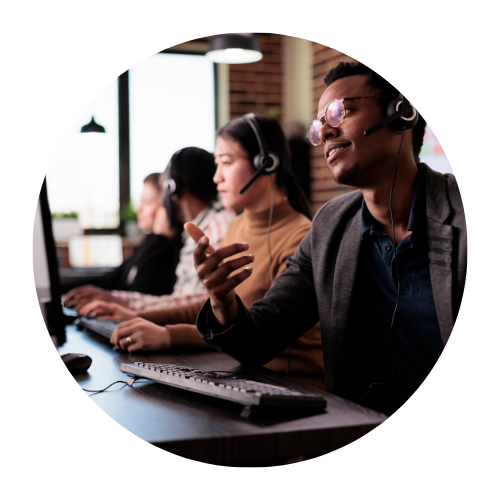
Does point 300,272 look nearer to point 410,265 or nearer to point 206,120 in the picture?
point 410,265

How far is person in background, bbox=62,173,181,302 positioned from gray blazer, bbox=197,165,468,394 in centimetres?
108

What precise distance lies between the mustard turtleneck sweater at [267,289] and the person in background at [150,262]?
0.63 m

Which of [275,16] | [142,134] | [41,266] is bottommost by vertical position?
[41,266]

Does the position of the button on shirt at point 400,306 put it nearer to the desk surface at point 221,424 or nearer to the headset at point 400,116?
the headset at point 400,116

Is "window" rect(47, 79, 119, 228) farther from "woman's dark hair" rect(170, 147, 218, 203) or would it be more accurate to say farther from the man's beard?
the man's beard

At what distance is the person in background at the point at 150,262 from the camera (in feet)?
8.62

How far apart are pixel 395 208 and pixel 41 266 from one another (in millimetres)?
999

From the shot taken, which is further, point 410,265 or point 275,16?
point 410,265

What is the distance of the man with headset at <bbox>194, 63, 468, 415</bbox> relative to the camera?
116cm

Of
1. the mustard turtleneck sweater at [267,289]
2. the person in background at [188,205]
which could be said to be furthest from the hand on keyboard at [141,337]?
the person in background at [188,205]

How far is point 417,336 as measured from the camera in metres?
1.19

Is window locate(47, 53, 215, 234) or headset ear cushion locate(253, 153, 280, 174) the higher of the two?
window locate(47, 53, 215, 234)

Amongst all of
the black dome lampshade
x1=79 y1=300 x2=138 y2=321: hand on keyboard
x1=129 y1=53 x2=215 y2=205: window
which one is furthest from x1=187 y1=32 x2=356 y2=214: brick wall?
x1=79 y1=300 x2=138 y2=321: hand on keyboard

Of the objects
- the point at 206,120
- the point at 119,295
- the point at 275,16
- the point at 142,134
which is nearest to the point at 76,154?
the point at 142,134
